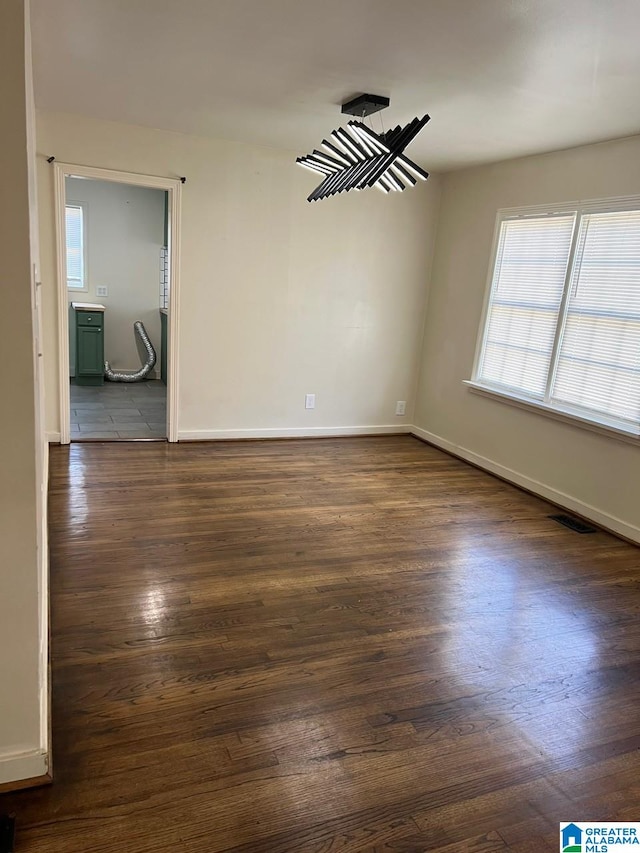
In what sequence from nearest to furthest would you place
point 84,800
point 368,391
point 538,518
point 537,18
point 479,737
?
point 84,800
point 479,737
point 537,18
point 538,518
point 368,391

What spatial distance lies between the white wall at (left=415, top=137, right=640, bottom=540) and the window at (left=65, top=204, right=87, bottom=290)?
14.3 ft

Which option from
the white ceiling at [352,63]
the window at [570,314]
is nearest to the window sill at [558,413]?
the window at [570,314]

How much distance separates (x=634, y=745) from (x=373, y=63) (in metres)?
3.01

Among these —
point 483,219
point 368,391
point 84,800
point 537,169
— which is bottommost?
point 84,800

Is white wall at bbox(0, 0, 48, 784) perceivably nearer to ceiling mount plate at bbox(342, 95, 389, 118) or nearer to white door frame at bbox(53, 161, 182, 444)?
ceiling mount plate at bbox(342, 95, 389, 118)

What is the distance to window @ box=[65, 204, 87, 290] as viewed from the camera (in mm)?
7055

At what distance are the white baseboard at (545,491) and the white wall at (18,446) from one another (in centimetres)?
345

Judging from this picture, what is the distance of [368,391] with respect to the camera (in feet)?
18.8

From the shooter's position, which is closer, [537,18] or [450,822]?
[450,822]

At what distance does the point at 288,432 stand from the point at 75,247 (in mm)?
3907

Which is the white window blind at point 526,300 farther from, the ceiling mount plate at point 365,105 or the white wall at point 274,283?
the ceiling mount plate at point 365,105

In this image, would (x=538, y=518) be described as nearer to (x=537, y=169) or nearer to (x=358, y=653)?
(x=358, y=653)

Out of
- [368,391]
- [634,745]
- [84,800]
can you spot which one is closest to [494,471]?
[368,391]

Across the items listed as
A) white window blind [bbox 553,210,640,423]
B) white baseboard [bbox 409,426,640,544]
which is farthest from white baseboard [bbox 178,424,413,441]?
white window blind [bbox 553,210,640,423]
